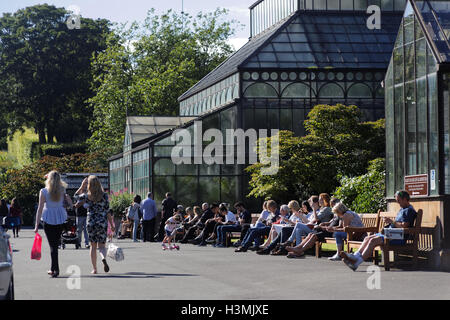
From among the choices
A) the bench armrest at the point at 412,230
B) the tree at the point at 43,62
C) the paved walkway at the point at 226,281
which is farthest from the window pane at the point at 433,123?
the tree at the point at 43,62

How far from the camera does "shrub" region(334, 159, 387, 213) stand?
28.2 metres

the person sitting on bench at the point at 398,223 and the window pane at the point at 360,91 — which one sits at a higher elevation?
the window pane at the point at 360,91

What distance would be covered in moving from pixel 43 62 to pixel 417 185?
65.5 meters

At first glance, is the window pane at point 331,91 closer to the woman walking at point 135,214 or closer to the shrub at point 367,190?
the shrub at point 367,190

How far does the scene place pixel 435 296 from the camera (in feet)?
36.7

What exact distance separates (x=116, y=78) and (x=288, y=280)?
180 ft

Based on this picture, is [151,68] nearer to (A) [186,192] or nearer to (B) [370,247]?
(A) [186,192]

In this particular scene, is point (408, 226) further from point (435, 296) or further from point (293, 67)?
point (293, 67)

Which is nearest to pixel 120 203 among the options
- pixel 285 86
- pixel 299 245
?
pixel 285 86

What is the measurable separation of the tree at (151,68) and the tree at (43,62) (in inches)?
223

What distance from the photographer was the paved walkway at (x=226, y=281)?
11453mm

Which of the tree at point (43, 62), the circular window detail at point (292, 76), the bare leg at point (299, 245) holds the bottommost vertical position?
the bare leg at point (299, 245)

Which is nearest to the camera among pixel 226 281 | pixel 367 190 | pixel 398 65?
pixel 226 281

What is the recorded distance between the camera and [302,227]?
66.0ft
